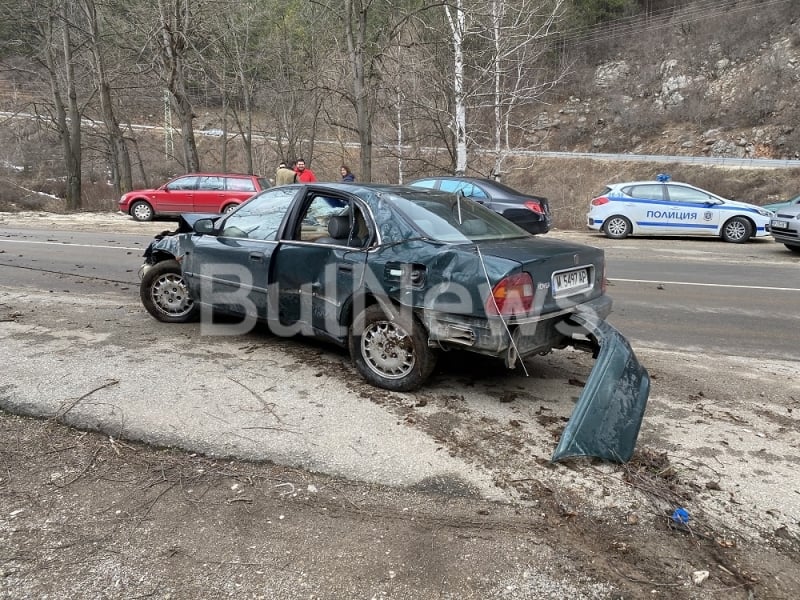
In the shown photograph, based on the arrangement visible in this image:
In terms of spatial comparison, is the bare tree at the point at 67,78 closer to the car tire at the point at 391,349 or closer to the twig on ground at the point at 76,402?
the twig on ground at the point at 76,402

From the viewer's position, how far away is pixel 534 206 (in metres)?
13.0

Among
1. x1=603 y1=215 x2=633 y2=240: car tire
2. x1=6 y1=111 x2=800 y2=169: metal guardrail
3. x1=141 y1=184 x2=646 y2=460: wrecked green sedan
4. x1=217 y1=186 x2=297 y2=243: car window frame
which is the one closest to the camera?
x1=141 y1=184 x2=646 y2=460: wrecked green sedan

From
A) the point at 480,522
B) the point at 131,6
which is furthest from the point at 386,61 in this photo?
the point at 480,522

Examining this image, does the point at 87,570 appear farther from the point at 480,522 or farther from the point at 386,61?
the point at 386,61

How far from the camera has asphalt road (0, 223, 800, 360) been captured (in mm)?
6676

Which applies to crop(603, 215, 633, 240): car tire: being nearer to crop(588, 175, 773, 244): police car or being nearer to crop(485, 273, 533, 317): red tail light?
crop(588, 175, 773, 244): police car

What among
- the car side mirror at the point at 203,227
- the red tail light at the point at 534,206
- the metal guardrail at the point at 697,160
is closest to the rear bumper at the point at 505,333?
the car side mirror at the point at 203,227

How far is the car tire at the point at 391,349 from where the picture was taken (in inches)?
168

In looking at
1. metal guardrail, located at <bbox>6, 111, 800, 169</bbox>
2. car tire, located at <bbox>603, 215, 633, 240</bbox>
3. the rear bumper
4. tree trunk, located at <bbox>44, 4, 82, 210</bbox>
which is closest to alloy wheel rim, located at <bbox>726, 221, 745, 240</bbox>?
car tire, located at <bbox>603, 215, 633, 240</bbox>

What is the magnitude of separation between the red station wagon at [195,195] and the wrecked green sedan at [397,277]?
15.0m

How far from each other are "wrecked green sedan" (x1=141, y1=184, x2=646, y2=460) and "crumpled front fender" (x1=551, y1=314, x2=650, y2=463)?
137 mm

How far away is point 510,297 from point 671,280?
277 inches

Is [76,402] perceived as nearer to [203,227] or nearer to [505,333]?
[203,227]

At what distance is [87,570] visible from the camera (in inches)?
97.6
